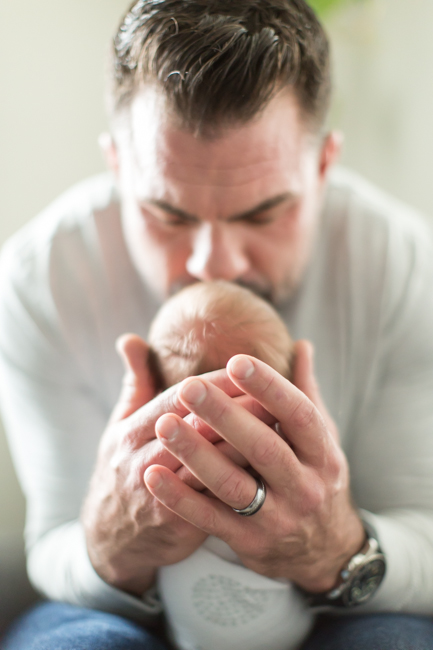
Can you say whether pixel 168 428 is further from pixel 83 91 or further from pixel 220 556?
pixel 83 91

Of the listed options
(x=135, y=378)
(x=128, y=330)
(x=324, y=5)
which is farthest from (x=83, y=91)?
(x=135, y=378)

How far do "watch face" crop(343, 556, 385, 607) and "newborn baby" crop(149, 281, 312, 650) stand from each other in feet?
0.29

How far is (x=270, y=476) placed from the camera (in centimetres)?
→ 71

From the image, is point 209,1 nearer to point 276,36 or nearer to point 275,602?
point 276,36

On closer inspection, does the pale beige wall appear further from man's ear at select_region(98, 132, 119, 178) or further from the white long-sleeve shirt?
man's ear at select_region(98, 132, 119, 178)

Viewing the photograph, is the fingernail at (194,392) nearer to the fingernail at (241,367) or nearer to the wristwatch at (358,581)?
the fingernail at (241,367)

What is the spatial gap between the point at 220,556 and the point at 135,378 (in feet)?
1.02

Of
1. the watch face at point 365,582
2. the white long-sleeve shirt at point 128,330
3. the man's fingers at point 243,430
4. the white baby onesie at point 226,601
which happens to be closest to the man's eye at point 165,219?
the white long-sleeve shirt at point 128,330

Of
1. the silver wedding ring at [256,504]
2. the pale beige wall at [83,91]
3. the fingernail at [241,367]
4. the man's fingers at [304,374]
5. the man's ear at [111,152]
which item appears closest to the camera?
the fingernail at [241,367]

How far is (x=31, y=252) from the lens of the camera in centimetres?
121

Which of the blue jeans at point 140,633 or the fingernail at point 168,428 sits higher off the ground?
the fingernail at point 168,428

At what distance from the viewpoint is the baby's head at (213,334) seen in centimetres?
78

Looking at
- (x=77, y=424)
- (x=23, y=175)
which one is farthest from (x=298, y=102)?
(x=23, y=175)

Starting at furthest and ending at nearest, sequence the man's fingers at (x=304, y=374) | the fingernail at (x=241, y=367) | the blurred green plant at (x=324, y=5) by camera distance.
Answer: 1. the blurred green plant at (x=324, y=5)
2. the man's fingers at (x=304, y=374)
3. the fingernail at (x=241, y=367)
